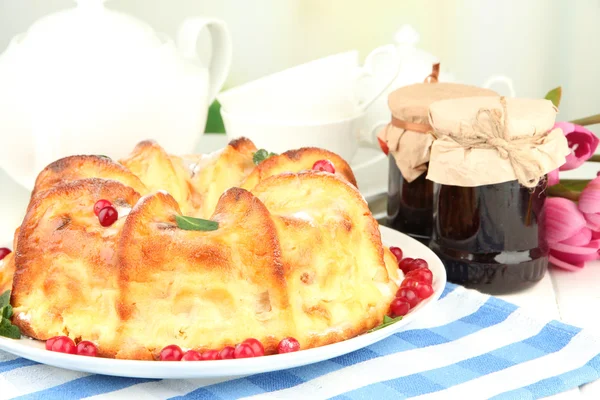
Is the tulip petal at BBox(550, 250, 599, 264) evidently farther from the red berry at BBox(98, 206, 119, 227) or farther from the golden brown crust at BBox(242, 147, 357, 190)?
the red berry at BBox(98, 206, 119, 227)

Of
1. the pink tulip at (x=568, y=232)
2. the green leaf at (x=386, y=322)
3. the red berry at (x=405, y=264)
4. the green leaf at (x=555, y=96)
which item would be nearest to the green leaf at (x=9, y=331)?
the green leaf at (x=386, y=322)

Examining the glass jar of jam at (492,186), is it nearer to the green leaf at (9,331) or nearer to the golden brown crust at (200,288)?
the golden brown crust at (200,288)

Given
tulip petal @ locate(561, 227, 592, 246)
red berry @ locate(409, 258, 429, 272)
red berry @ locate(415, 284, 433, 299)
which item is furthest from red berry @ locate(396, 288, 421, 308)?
tulip petal @ locate(561, 227, 592, 246)

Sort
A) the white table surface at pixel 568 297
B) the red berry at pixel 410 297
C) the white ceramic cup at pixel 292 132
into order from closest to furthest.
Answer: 1. the red berry at pixel 410 297
2. the white table surface at pixel 568 297
3. the white ceramic cup at pixel 292 132

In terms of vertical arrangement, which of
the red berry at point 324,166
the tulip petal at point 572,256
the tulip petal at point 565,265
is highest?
the red berry at point 324,166

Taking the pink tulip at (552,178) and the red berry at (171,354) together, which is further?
the pink tulip at (552,178)

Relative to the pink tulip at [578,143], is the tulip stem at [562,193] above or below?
below

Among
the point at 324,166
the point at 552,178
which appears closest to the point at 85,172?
the point at 324,166
